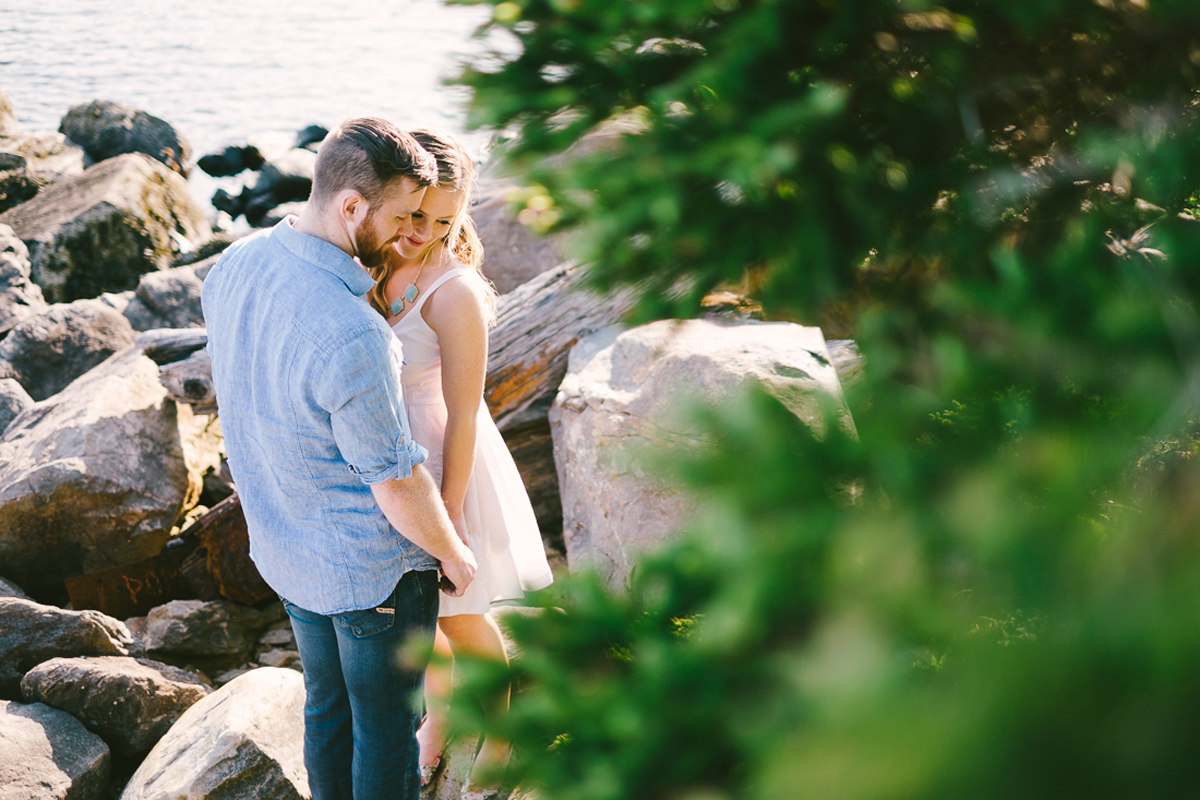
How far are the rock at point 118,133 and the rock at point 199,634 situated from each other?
Answer: 635 inches

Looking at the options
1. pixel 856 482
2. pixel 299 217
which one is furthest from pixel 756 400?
pixel 299 217

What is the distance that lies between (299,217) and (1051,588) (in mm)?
2416

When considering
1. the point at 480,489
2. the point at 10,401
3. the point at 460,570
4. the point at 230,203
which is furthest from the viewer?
the point at 230,203

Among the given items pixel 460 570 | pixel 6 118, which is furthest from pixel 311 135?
→ pixel 460 570

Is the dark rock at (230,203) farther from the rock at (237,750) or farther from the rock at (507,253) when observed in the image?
the rock at (237,750)

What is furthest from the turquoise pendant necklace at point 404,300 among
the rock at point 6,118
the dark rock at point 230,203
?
the rock at point 6,118

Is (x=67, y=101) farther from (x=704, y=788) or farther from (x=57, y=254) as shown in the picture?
(x=704, y=788)

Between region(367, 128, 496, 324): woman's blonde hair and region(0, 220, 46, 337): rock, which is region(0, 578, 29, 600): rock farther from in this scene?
region(0, 220, 46, 337): rock

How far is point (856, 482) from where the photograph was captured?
0.90 metres

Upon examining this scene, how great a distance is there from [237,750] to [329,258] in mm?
2243

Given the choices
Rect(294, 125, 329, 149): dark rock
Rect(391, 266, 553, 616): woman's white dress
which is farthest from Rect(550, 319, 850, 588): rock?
Rect(294, 125, 329, 149): dark rock

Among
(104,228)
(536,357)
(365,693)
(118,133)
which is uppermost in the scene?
(365,693)

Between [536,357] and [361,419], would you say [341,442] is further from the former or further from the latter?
[536,357]

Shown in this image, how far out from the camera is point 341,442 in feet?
7.31
